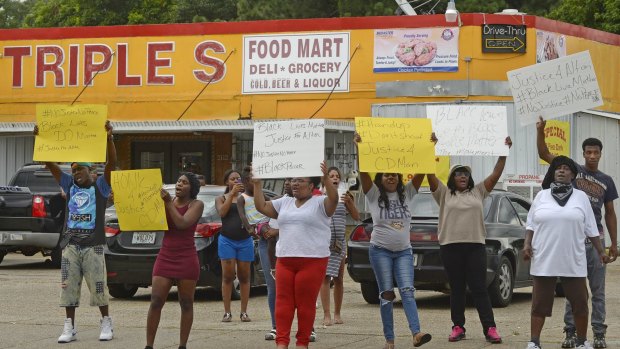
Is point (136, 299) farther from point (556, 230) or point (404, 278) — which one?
point (556, 230)

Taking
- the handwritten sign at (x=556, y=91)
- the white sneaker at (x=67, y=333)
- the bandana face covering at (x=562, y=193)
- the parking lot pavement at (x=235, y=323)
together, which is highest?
the handwritten sign at (x=556, y=91)

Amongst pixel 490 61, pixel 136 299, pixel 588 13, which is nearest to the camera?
pixel 136 299

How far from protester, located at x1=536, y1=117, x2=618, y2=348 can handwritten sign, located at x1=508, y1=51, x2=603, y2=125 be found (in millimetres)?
280

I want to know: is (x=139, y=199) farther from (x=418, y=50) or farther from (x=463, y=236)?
(x=418, y=50)

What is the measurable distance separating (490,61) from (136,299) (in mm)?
12606

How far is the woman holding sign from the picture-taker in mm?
10789

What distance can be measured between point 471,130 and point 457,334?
1903mm

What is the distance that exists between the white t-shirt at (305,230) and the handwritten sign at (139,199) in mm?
1028

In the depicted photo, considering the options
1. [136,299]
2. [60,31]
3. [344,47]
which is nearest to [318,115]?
[344,47]

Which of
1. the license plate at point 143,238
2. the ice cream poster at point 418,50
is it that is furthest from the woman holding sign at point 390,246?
the ice cream poster at point 418,50

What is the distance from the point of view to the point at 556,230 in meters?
10.1

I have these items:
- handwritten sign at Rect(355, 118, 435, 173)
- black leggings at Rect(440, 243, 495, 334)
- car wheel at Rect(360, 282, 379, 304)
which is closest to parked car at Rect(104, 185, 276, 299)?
car wheel at Rect(360, 282, 379, 304)

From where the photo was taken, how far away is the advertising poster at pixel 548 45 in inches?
1053

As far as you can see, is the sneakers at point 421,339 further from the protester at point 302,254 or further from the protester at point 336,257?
the protester at point 336,257
